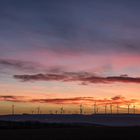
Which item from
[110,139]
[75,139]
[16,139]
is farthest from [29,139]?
[110,139]

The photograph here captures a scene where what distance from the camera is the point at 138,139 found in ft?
300

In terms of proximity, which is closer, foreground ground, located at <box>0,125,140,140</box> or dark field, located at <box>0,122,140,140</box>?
foreground ground, located at <box>0,125,140,140</box>

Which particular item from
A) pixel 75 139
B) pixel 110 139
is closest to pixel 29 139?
pixel 75 139

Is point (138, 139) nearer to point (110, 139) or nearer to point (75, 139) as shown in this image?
point (110, 139)

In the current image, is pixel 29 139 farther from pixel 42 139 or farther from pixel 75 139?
pixel 75 139

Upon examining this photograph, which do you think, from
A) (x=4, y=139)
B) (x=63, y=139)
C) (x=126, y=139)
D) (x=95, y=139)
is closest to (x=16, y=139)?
(x=4, y=139)

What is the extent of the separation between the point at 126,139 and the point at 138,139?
3.23m

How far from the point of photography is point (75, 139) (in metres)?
93.8

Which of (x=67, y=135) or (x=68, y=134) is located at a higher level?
(x=68, y=134)

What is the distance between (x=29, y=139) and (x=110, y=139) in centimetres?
1615

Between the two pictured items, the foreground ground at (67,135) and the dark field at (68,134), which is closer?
the foreground ground at (67,135)

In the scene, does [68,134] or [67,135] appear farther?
[68,134]

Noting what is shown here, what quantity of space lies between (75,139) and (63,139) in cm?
240

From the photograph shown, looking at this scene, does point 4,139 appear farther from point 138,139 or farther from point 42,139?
point 138,139
